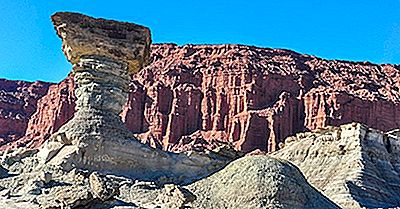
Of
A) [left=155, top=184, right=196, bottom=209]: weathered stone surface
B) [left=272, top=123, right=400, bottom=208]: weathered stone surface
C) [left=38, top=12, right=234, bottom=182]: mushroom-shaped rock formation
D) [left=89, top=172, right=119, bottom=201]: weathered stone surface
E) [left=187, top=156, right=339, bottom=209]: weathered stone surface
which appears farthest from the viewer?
[left=272, top=123, right=400, bottom=208]: weathered stone surface

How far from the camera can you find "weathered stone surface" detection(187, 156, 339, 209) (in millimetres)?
31047

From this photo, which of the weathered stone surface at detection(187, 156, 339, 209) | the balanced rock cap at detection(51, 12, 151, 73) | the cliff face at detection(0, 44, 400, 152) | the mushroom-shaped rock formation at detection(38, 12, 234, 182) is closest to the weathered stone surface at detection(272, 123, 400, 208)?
the mushroom-shaped rock formation at detection(38, 12, 234, 182)

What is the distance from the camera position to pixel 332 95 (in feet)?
→ 424

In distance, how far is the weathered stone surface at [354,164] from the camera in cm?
4575

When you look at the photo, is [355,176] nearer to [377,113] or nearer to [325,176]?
[325,176]

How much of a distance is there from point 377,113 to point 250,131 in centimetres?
2462

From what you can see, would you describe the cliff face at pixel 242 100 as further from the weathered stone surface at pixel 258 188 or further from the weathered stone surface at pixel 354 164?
the weathered stone surface at pixel 258 188

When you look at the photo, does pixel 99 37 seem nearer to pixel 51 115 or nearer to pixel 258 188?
pixel 258 188

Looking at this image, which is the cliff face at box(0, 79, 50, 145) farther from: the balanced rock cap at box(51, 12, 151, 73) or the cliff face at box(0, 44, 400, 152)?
the balanced rock cap at box(51, 12, 151, 73)

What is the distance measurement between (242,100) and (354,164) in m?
82.2

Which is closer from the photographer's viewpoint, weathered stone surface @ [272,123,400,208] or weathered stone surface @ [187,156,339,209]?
weathered stone surface @ [187,156,339,209]

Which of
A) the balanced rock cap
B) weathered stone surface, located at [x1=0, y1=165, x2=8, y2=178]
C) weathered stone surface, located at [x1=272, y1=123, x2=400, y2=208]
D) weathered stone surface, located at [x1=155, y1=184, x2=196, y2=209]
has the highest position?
the balanced rock cap

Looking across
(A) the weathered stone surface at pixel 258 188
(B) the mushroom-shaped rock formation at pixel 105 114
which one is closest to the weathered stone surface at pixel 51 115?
(B) the mushroom-shaped rock formation at pixel 105 114

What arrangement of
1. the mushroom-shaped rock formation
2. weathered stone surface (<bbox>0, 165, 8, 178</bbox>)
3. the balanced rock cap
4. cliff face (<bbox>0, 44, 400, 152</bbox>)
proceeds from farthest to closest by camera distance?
cliff face (<bbox>0, 44, 400, 152</bbox>) → the balanced rock cap → the mushroom-shaped rock formation → weathered stone surface (<bbox>0, 165, 8, 178</bbox>)
